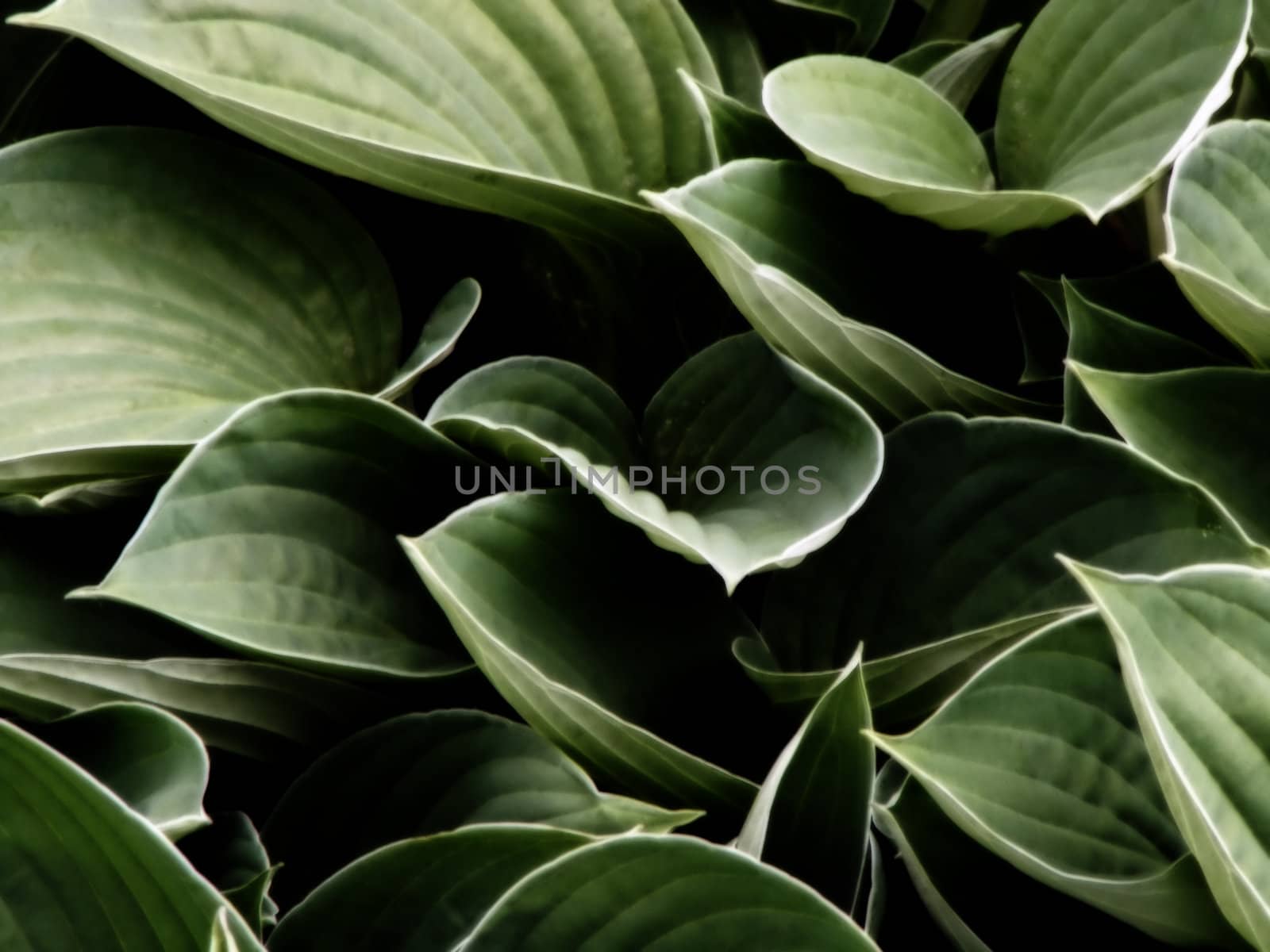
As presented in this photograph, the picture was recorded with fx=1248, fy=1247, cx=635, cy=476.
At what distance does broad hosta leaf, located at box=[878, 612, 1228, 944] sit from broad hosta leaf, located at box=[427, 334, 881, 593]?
8 centimetres

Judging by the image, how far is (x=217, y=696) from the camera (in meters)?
0.49

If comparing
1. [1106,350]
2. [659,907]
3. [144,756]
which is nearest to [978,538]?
[1106,350]

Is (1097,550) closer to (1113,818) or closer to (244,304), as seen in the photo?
(1113,818)

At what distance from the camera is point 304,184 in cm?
59

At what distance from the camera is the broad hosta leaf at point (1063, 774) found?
386 mm

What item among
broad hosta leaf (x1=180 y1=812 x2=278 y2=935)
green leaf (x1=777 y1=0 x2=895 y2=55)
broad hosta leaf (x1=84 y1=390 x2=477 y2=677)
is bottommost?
broad hosta leaf (x1=180 y1=812 x2=278 y2=935)

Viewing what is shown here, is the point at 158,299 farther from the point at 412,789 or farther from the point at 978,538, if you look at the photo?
the point at 978,538

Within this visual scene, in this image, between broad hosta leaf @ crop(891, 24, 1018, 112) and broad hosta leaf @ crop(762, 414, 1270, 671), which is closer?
broad hosta leaf @ crop(762, 414, 1270, 671)

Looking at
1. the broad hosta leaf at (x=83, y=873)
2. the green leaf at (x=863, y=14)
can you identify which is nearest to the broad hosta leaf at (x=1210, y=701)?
the broad hosta leaf at (x=83, y=873)

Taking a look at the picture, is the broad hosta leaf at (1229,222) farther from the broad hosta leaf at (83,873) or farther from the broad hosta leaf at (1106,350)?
the broad hosta leaf at (83,873)

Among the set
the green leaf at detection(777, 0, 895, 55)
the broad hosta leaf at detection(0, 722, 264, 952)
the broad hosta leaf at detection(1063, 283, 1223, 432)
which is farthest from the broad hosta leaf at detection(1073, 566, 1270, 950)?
the green leaf at detection(777, 0, 895, 55)

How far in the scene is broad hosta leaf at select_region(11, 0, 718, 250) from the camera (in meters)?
0.48

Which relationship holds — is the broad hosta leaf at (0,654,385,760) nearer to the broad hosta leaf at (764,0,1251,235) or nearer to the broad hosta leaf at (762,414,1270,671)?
the broad hosta leaf at (762,414,1270,671)

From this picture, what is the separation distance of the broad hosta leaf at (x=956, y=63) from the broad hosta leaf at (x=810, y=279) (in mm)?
115
